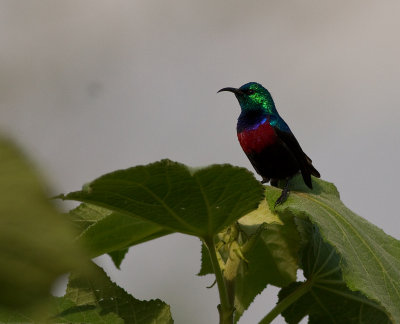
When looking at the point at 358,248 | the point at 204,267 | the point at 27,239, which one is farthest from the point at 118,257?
the point at 27,239

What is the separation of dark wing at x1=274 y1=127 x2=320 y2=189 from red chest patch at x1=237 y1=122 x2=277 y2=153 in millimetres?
40

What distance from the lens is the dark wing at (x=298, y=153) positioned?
2455 millimetres

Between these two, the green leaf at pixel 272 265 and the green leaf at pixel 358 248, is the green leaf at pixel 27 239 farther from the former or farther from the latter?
the green leaf at pixel 272 265

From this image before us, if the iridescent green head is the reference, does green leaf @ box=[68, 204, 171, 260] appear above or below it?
below

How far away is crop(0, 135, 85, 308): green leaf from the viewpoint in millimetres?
219

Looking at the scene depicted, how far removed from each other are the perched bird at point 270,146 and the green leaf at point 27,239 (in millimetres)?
2126

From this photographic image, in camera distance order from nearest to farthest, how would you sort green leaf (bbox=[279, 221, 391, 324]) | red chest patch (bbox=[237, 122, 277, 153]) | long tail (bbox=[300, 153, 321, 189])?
green leaf (bbox=[279, 221, 391, 324]), long tail (bbox=[300, 153, 321, 189]), red chest patch (bbox=[237, 122, 277, 153])

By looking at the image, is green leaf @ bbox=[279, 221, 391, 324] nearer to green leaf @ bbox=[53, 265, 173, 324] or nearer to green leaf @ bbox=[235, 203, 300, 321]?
green leaf @ bbox=[235, 203, 300, 321]

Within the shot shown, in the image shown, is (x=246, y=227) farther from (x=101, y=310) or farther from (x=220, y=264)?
(x=101, y=310)

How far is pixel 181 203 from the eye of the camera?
4.95 ft

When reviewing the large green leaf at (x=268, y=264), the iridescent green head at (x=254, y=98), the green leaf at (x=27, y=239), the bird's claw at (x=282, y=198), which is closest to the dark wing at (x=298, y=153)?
the iridescent green head at (x=254, y=98)

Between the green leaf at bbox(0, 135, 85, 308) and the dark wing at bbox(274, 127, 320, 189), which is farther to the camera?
the dark wing at bbox(274, 127, 320, 189)

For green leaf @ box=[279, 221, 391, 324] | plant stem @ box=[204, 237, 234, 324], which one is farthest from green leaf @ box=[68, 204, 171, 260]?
green leaf @ box=[279, 221, 391, 324]

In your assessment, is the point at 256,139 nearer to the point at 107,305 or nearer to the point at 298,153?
the point at 298,153
